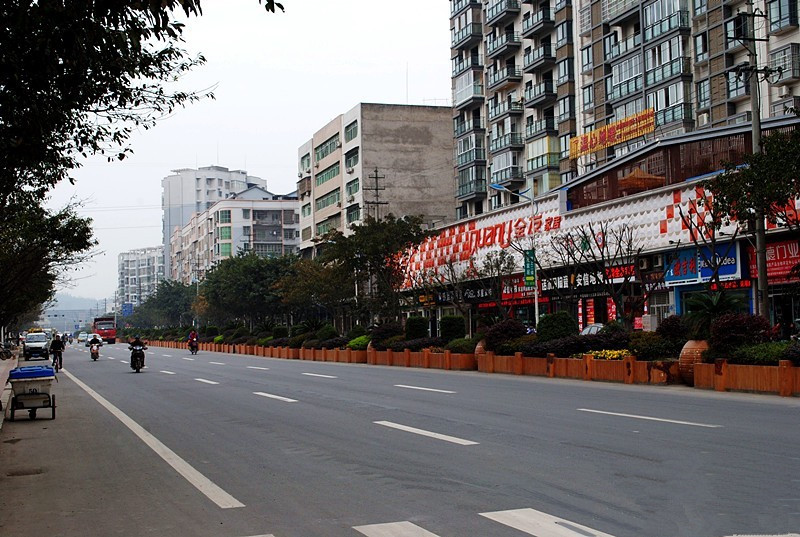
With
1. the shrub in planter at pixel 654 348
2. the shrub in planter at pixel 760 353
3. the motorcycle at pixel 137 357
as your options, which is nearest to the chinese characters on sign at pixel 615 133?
the shrub in planter at pixel 654 348

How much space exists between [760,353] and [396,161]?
6447 cm

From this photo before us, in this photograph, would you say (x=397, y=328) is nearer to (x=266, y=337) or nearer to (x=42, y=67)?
(x=266, y=337)

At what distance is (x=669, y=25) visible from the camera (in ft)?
154

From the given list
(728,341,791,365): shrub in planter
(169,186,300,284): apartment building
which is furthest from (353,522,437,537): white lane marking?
(169,186,300,284): apartment building

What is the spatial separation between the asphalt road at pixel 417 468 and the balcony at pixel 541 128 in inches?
1625

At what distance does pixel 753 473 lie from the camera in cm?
862

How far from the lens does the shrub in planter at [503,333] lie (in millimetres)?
30453

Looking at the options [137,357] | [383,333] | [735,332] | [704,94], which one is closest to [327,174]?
[383,333]

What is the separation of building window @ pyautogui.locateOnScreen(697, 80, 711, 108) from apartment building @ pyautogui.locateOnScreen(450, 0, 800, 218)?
0.07 metres

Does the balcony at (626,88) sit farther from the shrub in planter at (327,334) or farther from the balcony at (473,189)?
the shrub in planter at (327,334)

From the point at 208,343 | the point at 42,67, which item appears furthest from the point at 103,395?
the point at 208,343

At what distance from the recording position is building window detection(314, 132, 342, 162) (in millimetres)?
88938

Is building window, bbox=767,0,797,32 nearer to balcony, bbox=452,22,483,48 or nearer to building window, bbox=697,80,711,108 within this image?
building window, bbox=697,80,711,108

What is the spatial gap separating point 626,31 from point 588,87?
4.12 meters
